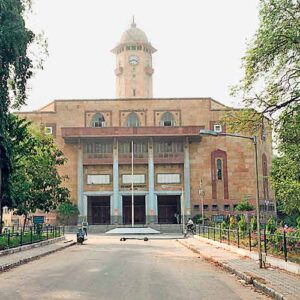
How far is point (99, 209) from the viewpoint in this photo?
70.5 meters

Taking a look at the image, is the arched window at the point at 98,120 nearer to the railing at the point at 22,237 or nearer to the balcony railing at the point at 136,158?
the balcony railing at the point at 136,158

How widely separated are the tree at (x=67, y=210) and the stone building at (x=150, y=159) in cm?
163

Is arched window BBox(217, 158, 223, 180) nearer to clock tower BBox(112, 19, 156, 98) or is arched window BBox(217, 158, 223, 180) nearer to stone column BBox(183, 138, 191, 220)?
stone column BBox(183, 138, 191, 220)

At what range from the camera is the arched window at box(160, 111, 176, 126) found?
234 feet

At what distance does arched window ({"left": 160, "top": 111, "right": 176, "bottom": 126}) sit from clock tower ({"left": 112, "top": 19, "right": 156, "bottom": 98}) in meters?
15.0

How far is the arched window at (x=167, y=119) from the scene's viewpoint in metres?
71.4

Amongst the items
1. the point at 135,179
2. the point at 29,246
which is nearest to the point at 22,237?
the point at 29,246

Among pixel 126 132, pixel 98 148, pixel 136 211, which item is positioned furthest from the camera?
pixel 136 211

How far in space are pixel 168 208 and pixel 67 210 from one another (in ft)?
50.8

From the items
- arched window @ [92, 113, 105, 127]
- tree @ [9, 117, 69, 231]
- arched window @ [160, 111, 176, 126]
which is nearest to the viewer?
tree @ [9, 117, 69, 231]

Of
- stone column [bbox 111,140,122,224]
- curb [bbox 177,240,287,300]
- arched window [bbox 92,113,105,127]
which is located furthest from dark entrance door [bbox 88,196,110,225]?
curb [bbox 177,240,287,300]

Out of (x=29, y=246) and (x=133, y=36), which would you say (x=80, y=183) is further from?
(x=29, y=246)

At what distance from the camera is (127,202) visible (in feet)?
230

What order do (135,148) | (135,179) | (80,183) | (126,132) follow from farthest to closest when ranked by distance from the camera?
(135,148) < (135,179) < (80,183) < (126,132)
